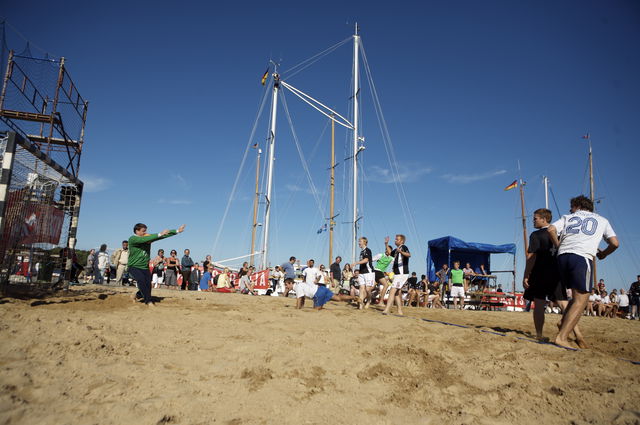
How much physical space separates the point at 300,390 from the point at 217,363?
0.94 meters

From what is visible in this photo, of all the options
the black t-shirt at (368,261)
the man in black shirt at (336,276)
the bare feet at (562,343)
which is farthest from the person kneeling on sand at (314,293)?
the man in black shirt at (336,276)

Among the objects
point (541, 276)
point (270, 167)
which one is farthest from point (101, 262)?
point (541, 276)

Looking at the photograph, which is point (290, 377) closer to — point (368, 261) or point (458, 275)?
point (368, 261)

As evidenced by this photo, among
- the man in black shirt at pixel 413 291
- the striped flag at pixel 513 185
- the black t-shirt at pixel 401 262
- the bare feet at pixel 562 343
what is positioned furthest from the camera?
the striped flag at pixel 513 185

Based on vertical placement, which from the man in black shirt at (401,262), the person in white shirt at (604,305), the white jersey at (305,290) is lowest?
the person in white shirt at (604,305)

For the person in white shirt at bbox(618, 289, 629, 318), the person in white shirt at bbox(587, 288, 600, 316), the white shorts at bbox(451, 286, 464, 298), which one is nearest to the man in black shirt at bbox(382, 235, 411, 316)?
the white shorts at bbox(451, 286, 464, 298)

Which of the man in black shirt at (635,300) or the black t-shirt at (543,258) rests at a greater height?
the black t-shirt at (543,258)

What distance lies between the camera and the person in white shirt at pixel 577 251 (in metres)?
4.04

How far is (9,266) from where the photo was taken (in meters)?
6.77

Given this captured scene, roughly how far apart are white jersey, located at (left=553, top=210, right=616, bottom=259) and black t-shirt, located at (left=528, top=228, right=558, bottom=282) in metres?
0.40

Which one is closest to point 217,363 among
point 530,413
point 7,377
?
point 7,377

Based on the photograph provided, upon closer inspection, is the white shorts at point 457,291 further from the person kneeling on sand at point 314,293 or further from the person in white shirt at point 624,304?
the person in white shirt at point 624,304

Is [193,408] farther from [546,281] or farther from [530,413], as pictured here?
[546,281]

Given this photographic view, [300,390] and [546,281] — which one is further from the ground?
[546,281]
